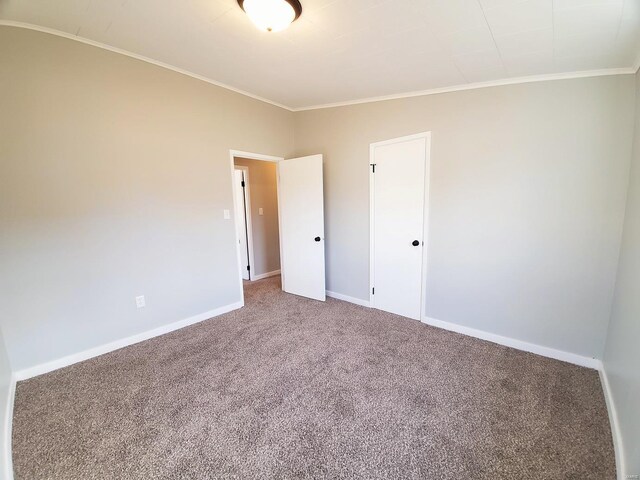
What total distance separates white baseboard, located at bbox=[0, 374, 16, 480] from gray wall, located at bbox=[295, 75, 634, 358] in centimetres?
327

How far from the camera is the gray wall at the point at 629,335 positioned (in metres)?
1.33

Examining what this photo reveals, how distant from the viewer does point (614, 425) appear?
1570mm

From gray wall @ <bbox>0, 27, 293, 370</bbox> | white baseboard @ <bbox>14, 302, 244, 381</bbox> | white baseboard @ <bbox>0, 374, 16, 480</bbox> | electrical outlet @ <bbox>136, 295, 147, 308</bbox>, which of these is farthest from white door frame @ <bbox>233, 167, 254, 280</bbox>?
white baseboard @ <bbox>0, 374, 16, 480</bbox>

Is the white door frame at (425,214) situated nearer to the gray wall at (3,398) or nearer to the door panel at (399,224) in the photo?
the door panel at (399,224)

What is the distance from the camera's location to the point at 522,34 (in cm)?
175

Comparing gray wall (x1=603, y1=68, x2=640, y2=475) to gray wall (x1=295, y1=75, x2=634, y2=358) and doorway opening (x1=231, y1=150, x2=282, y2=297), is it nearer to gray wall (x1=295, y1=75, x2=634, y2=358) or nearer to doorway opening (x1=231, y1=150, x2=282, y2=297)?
gray wall (x1=295, y1=75, x2=634, y2=358)

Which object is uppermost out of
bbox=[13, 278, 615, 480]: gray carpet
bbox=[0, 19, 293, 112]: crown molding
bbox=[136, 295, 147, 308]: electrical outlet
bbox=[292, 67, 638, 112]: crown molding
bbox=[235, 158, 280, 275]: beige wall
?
bbox=[0, 19, 293, 112]: crown molding

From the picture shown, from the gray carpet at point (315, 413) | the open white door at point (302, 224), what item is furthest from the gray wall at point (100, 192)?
the open white door at point (302, 224)

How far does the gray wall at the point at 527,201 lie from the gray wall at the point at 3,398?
330 cm

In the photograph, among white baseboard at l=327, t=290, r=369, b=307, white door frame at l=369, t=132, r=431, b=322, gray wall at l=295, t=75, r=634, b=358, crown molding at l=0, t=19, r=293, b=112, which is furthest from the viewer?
white baseboard at l=327, t=290, r=369, b=307

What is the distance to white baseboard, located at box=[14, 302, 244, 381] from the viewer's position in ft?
6.97

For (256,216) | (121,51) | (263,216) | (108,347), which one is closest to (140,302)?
(108,347)

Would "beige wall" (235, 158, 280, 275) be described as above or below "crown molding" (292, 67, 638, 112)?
below

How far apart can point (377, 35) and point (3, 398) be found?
340cm
